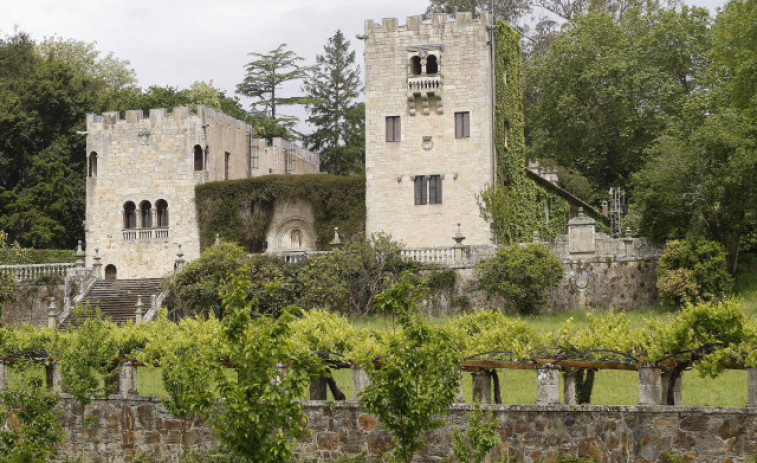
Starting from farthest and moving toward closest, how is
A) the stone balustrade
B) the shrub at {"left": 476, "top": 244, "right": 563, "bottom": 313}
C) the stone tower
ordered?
the stone balustrade
the stone tower
the shrub at {"left": 476, "top": 244, "right": 563, "bottom": 313}

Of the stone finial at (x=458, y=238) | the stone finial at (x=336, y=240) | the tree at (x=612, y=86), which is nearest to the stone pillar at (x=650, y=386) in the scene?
the stone finial at (x=458, y=238)

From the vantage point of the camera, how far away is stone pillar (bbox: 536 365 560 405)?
78.9ft

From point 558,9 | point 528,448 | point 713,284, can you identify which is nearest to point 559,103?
point 558,9

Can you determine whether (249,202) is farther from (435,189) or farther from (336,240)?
(435,189)

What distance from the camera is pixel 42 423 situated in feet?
79.5

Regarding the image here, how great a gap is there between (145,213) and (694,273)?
76.1ft

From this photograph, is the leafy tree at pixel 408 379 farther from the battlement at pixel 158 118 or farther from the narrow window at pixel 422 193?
the battlement at pixel 158 118

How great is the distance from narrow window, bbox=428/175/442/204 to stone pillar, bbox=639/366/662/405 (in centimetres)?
2131

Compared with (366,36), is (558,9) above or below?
above

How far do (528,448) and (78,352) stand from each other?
34.1ft

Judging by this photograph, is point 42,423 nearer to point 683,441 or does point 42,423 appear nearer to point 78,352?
point 78,352

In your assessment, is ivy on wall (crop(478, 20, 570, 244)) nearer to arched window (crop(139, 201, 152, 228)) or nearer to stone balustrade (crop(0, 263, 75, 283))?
arched window (crop(139, 201, 152, 228))

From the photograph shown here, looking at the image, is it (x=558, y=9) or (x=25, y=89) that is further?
(x=558, y=9)

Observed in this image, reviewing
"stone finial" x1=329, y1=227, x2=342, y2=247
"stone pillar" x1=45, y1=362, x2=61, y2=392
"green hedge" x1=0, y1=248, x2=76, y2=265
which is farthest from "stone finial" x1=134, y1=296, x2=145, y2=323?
"green hedge" x1=0, y1=248, x2=76, y2=265
